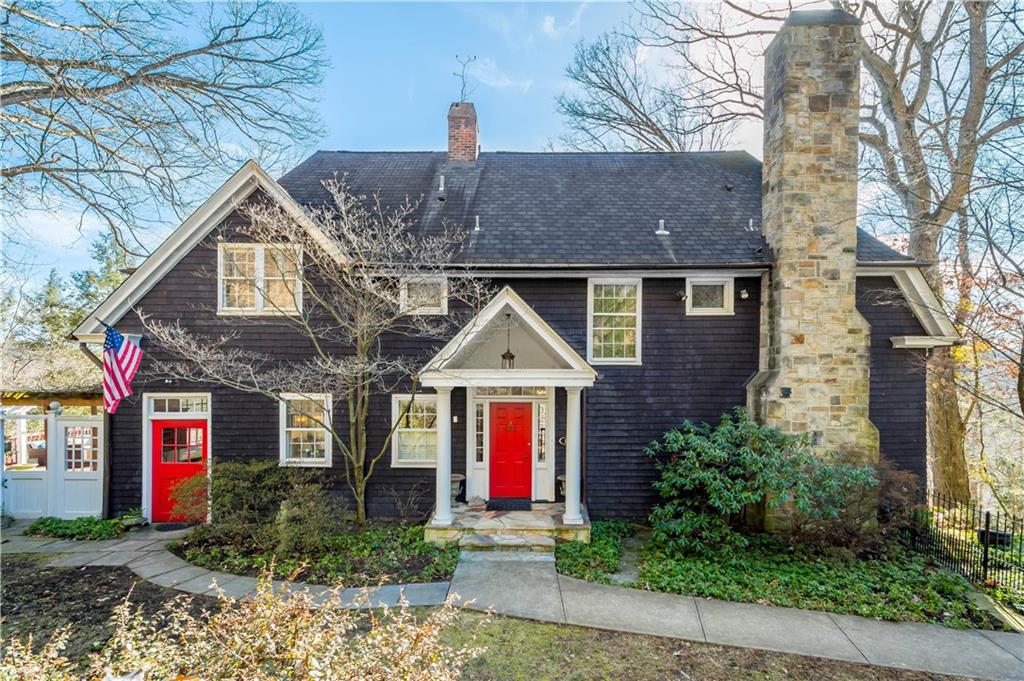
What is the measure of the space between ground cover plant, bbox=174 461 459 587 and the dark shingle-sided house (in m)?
0.85

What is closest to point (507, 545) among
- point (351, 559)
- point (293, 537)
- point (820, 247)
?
point (351, 559)

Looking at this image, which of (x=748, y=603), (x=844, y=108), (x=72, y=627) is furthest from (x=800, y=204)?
(x=72, y=627)

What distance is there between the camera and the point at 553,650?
5309 millimetres

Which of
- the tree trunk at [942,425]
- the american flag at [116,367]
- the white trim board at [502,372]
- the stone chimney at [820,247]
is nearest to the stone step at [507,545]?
the white trim board at [502,372]

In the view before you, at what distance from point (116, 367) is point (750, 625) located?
36.1 ft

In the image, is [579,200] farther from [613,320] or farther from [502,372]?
[502,372]

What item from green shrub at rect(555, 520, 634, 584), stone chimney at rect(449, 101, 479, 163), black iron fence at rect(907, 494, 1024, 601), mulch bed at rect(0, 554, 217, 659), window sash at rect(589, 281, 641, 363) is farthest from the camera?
stone chimney at rect(449, 101, 479, 163)

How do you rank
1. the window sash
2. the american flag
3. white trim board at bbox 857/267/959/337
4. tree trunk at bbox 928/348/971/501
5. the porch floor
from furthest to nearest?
tree trunk at bbox 928/348/971/501 < the window sash < white trim board at bbox 857/267/959/337 < the american flag < the porch floor

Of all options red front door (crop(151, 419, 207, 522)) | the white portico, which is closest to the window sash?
the white portico

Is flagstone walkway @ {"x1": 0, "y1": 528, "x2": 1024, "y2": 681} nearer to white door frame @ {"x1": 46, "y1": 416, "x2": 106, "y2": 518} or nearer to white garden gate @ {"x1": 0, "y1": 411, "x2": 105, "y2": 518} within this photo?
white door frame @ {"x1": 46, "y1": 416, "x2": 106, "y2": 518}

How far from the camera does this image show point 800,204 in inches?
358

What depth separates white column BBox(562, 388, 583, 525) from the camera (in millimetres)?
8469

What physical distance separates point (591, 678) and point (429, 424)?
19.6ft

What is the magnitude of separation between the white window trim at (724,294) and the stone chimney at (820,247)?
2.90ft
